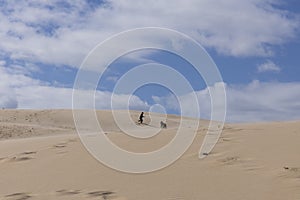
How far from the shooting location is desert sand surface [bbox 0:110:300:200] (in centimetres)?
546

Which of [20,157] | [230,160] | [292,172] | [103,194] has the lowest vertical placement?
[103,194]

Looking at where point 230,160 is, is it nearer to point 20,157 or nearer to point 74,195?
point 74,195

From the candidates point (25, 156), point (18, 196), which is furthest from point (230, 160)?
point (25, 156)

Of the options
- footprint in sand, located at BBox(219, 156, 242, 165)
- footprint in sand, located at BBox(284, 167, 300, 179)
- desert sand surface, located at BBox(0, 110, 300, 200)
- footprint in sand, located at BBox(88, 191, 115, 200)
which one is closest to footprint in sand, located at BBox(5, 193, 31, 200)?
desert sand surface, located at BBox(0, 110, 300, 200)

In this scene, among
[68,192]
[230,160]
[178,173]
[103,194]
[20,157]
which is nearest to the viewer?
[103,194]

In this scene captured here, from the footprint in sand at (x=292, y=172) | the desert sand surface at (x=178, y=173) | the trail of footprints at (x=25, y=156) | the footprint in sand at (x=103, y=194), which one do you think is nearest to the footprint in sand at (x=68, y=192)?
the desert sand surface at (x=178, y=173)

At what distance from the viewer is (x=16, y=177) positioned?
7.40 m

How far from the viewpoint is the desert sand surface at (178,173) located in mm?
5465

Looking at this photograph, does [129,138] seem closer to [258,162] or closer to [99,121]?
[258,162]

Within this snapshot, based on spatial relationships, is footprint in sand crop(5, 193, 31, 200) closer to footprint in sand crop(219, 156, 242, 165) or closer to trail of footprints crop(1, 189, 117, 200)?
trail of footprints crop(1, 189, 117, 200)

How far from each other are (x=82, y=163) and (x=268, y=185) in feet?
11.9

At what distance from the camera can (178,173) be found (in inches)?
257

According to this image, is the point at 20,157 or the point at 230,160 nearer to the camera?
the point at 230,160

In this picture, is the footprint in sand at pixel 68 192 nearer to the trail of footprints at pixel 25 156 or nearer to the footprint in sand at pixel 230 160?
the footprint in sand at pixel 230 160
